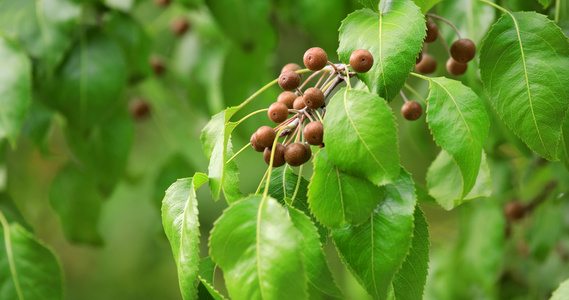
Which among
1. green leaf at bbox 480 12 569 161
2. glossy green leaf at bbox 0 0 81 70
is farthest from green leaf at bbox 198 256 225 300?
glossy green leaf at bbox 0 0 81 70

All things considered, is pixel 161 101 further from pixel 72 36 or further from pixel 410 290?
pixel 410 290

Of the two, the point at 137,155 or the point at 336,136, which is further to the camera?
the point at 137,155

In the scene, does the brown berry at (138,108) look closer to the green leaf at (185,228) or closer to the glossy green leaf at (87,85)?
the glossy green leaf at (87,85)

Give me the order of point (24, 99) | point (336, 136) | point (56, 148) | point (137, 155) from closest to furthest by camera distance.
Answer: point (336, 136), point (24, 99), point (137, 155), point (56, 148)

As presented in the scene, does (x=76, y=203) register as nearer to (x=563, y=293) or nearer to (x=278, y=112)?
(x=278, y=112)

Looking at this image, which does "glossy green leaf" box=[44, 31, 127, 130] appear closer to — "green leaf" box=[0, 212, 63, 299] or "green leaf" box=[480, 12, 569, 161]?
"green leaf" box=[0, 212, 63, 299]

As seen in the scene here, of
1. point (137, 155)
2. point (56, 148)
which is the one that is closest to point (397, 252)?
point (137, 155)

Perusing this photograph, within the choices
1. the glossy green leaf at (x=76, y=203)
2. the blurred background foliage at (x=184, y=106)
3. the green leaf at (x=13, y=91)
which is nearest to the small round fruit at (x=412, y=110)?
the blurred background foliage at (x=184, y=106)

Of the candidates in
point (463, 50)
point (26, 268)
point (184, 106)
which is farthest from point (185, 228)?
point (184, 106)
